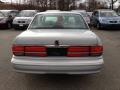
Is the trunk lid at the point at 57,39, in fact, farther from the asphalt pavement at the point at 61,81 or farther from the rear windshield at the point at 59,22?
the rear windshield at the point at 59,22

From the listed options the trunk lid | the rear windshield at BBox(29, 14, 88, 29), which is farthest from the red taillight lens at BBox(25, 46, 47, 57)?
the rear windshield at BBox(29, 14, 88, 29)

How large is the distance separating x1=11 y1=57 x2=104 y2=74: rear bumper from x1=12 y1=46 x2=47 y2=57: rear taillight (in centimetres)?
14

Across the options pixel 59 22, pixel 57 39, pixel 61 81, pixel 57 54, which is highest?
pixel 59 22

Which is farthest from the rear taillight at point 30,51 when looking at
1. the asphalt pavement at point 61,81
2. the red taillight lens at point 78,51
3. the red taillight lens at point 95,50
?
the red taillight lens at point 95,50

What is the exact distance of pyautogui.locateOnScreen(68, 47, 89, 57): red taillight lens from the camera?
18.2ft

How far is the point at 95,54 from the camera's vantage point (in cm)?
563

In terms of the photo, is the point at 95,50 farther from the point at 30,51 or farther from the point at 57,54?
the point at 30,51

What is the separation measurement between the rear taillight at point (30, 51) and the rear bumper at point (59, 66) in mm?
136

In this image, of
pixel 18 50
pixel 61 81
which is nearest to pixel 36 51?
pixel 18 50

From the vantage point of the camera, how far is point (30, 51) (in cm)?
560

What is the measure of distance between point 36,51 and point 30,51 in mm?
124

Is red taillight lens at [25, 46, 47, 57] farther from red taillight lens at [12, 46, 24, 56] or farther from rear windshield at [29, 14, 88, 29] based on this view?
rear windshield at [29, 14, 88, 29]

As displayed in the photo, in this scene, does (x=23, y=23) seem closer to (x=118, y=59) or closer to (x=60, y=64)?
(x=118, y=59)

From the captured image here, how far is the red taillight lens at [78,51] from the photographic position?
5551 millimetres
